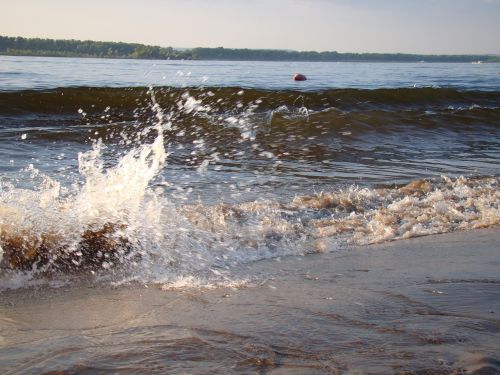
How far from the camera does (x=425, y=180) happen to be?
6996 millimetres

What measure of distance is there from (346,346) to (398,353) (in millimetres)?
207

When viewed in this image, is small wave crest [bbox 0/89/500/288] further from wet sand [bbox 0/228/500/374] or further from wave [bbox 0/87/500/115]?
wave [bbox 0/87/500/115]

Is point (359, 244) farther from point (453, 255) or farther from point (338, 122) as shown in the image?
point (338, 122)

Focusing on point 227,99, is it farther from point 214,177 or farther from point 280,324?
point 280,324

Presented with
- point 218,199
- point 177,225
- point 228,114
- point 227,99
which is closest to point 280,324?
point 177,225

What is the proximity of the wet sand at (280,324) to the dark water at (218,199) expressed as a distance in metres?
0.02

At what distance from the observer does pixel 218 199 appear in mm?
5824

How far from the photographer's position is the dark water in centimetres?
268

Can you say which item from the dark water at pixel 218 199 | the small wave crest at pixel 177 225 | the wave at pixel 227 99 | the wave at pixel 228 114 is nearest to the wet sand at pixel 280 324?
the dark water at pixel 218 199

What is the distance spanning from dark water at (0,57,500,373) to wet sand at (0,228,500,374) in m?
0.02

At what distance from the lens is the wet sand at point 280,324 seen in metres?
2.31

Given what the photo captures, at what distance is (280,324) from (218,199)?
125 inches

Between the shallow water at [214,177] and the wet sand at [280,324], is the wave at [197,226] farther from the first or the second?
the wet sand at [280,324]

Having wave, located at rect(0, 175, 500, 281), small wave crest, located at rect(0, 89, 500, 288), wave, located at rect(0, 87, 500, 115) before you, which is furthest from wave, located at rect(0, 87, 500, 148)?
wave, located at rect(0, 175, 500, 281)
